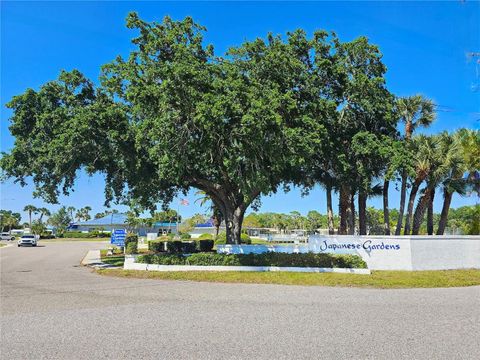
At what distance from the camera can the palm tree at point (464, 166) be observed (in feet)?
86.2

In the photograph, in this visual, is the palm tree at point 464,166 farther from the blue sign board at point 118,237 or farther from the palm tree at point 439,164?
the blue sign board at point 118,237

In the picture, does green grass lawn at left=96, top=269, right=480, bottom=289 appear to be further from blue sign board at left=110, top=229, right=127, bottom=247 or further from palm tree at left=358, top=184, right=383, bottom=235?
blue sign board at left=110, top=229, right=127, bottom=247

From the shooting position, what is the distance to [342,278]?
54.6ft

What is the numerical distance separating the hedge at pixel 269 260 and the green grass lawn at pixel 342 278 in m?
1.02

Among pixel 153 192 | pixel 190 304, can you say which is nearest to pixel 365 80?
pixel 153 192

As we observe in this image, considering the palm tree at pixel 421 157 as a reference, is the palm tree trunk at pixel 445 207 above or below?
below

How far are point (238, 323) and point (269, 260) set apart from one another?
10651mm

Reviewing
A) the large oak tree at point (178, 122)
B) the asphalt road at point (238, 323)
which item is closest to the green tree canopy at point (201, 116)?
the large oak tree at point (178, 122)

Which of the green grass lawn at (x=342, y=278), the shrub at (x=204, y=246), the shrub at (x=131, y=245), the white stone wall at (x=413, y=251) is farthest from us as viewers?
the shrub at (x=204, y=246)

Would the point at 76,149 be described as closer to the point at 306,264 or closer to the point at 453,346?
the point at 306,264

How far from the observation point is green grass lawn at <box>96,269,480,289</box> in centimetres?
1576

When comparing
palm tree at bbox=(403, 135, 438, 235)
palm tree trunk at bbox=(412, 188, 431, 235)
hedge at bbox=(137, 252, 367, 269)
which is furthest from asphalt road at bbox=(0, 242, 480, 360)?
palm tree trunk at bbox=(412, 188, 431, 235)

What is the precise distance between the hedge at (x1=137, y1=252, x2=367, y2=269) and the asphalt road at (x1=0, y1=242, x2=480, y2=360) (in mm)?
4299

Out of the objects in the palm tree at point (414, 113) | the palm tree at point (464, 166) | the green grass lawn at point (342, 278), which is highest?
the palm tree at point (414, 113)
